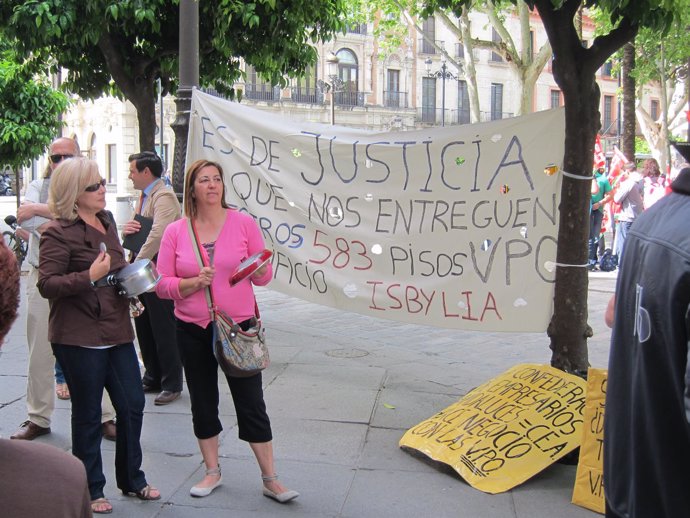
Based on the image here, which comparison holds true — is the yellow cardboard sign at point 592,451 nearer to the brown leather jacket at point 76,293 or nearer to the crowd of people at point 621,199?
the brown leather jacket at point 76,293

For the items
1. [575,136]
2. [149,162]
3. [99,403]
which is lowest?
[99,403]

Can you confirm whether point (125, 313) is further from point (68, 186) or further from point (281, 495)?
point (281, 495)

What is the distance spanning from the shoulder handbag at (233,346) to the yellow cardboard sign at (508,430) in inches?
47.8

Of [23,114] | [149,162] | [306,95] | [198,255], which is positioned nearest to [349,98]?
[306,95]

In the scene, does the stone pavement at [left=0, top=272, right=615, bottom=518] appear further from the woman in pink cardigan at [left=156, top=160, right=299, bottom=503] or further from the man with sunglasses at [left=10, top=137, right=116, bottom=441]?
the woman in pink cardigan at [left=156, top=160, right=299, bottom=503]

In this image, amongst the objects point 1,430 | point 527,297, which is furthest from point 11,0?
point 527,297

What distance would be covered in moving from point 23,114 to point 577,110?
36.2ft

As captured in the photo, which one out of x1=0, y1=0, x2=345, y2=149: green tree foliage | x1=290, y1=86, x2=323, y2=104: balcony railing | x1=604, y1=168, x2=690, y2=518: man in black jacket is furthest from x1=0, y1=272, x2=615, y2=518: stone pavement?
x1=290, y1=86, x2=323, y2=104: balcony railing

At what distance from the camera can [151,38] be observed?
9.14m

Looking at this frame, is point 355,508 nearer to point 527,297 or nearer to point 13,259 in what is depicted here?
point 527,297

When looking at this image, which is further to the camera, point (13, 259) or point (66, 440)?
A: point (66, 440)

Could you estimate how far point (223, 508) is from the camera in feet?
12.9

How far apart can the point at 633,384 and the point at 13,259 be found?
1.40 m

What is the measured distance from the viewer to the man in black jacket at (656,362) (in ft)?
5.60
